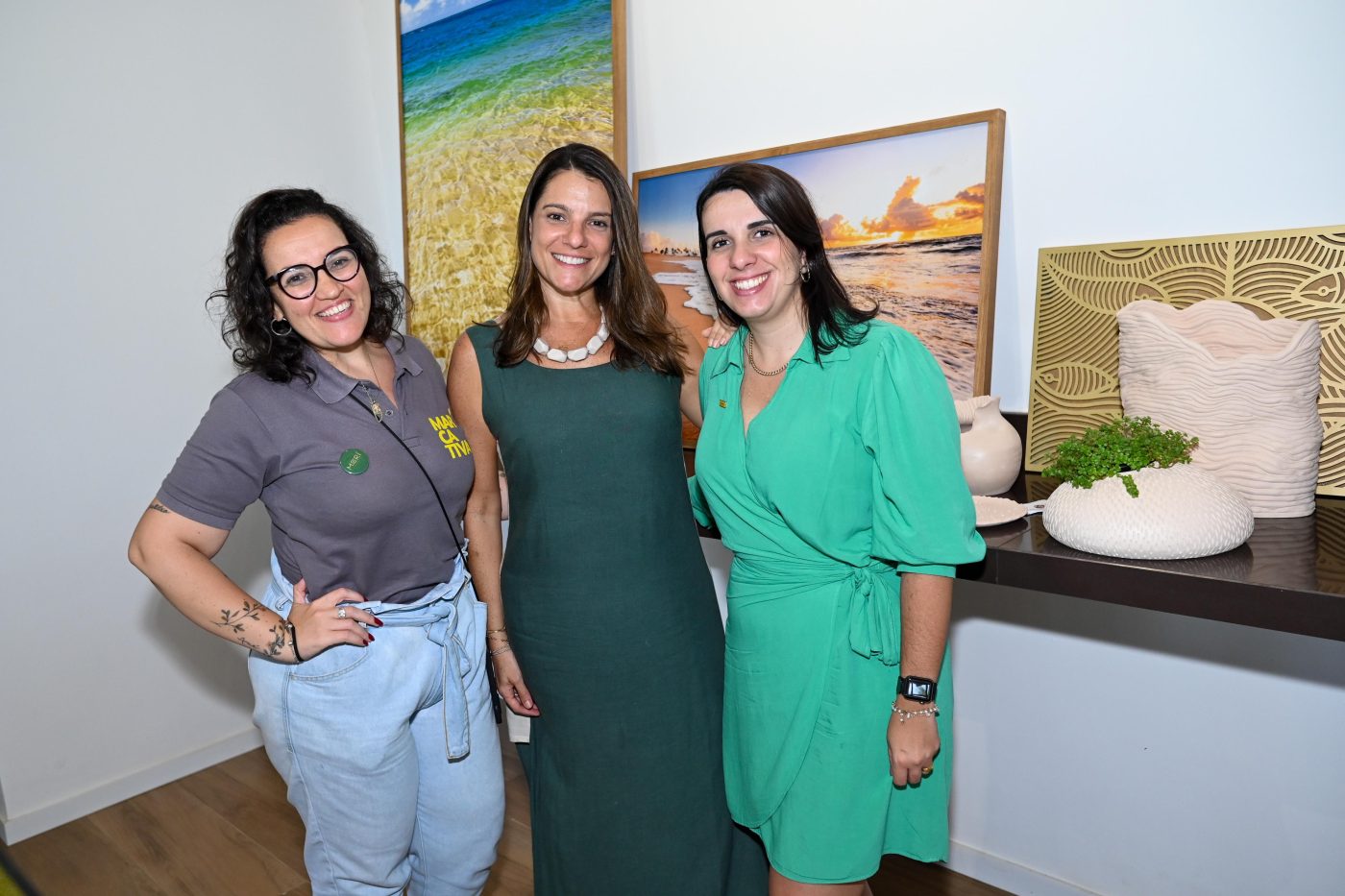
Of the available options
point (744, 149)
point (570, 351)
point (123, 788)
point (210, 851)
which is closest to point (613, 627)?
point (570, 351)

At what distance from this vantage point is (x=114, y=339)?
2854 mm

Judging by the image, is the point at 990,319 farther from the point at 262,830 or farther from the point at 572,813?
the point at 262,830

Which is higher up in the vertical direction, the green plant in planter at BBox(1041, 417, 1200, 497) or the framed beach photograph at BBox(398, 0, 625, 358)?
the framed beach photograph at BBox(398, 0, 625, 358)

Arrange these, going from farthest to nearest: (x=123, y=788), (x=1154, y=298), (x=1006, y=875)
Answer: (x=123, y=788), (x=1006, y=875), (x=1154, y=298)

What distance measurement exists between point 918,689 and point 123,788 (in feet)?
9.23

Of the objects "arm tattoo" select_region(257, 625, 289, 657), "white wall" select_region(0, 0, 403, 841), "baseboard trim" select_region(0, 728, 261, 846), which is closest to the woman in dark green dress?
"arm tattoo" select_region(257, 625, 289, 657)

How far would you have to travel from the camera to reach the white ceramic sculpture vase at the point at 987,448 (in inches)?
73.3

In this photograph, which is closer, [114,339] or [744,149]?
[744,149]

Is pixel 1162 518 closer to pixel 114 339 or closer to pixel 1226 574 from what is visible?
pixel 1226 574

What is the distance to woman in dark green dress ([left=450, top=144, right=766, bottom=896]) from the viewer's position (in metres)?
1.68

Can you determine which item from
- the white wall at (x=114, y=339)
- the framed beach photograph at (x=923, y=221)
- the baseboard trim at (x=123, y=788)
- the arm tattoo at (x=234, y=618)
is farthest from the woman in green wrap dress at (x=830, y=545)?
the baseboard trim at (x=123, y=788)

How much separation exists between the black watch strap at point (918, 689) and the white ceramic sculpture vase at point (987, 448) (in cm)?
55

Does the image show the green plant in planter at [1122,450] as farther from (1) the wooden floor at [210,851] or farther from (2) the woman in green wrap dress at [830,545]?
(1) the wooden floor at [210,851]

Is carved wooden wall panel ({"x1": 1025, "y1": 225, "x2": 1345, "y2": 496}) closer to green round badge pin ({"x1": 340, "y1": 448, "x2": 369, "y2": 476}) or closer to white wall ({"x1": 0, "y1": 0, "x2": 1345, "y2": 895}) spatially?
white wall ({"x1": 0, "y1": 0, "x2": 1345, "y2": 895})
